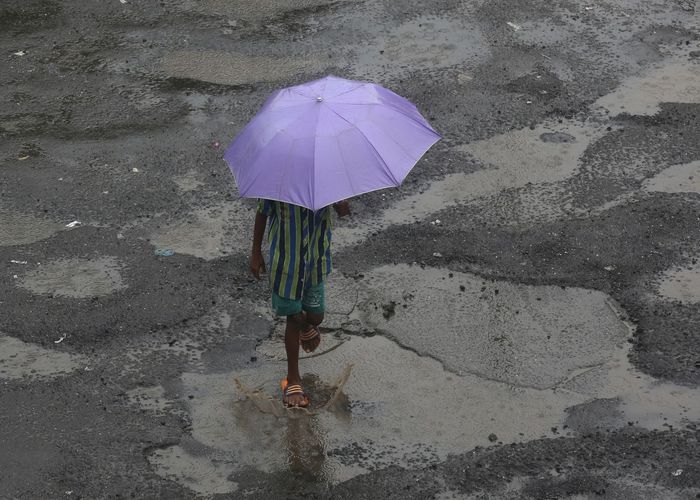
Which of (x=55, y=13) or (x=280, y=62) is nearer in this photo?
(x=280, y=62)

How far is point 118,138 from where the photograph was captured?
27.5ft

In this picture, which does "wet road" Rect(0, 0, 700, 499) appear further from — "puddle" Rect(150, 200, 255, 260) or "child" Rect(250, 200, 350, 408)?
"child" Rect(250, 200, 350, 408)

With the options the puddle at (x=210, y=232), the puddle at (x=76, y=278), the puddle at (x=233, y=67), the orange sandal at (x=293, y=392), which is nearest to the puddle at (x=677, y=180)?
the puddle at (x=210, y=232)

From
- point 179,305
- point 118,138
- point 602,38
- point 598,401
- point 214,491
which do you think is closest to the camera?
point 214,491

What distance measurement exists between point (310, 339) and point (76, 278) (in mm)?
1868

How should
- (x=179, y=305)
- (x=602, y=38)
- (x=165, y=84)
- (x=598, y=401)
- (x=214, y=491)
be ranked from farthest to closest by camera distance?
(x=602, y=38) → (x=165, y=84) → (x=179, y=305) → (x=598, y=401) → (x=214, y=491)

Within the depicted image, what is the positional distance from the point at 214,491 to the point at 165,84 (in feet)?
16.2

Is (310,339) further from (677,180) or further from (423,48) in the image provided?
(423,48)

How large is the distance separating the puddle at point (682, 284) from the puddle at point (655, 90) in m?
2.30

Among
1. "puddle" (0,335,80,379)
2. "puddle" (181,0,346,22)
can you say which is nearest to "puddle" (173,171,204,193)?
"puddle" (0,335,80,379)

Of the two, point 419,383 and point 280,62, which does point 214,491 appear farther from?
point 280,62

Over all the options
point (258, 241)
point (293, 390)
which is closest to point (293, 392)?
point (293, 390)

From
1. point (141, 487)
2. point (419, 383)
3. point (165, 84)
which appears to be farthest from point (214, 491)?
point (165, 84)

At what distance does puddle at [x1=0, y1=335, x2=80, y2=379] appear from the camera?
235 inches
